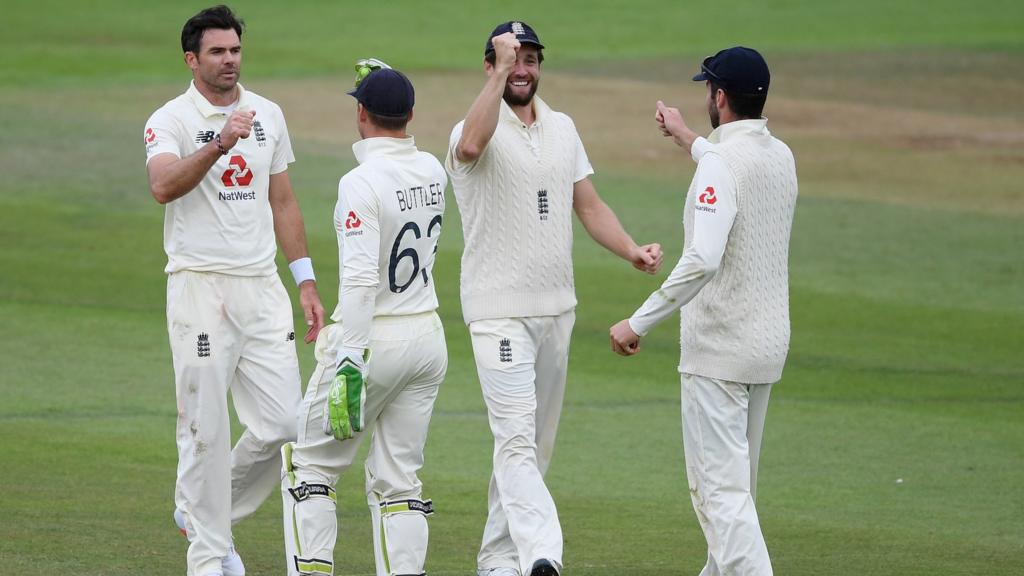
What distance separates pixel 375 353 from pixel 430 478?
333 centimetres

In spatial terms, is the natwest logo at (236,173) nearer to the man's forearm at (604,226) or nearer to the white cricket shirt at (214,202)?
the white cricket shirt at (214,202)

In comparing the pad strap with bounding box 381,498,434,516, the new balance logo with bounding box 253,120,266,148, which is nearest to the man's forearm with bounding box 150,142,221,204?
the new balance logo with bounding box 253,120,266,148

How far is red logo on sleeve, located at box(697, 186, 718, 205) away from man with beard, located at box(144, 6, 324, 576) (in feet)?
6.85

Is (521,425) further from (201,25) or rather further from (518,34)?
(201,25)

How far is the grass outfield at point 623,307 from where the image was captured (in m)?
9.00

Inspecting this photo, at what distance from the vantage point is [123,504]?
30.0 feet

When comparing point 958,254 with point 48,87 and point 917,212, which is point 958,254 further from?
point 48,87

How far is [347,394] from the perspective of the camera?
22.2ft

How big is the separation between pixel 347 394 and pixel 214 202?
1.37 metres

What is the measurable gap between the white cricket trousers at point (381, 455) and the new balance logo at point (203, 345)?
609 mm

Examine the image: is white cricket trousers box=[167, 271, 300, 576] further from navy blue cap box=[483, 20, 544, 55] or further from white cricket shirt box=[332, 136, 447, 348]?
navy blue cap box=[483, 20, 544, 55]

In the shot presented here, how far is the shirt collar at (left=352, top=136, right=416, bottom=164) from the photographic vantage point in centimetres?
709

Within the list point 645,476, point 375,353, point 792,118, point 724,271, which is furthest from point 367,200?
point 792,118

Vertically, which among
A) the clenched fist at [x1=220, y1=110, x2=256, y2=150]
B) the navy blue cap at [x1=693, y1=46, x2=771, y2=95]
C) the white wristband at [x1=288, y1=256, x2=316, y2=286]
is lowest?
the white wristband at [x1=288, y1=256, x2=316, y2=286]
